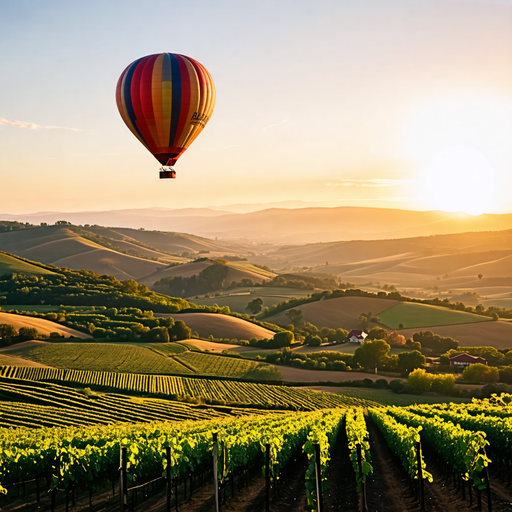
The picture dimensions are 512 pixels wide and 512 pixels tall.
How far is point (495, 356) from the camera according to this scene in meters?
98.6

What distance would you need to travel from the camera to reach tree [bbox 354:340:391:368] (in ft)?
302

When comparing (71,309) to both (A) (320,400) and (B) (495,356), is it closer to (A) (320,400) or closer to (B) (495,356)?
(A) (320,400)

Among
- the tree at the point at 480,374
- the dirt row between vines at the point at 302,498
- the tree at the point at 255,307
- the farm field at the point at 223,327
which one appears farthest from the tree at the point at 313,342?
the dirt row between vines at the point at 302,498

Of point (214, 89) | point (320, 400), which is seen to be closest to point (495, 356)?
point (320, 400)

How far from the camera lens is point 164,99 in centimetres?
4378

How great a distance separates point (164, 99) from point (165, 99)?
0.08m

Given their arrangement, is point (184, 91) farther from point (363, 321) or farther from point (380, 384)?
point (363, 321)

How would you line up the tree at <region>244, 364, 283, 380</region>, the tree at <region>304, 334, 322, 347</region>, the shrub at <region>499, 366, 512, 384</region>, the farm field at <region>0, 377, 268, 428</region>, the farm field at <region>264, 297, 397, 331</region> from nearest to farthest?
the farm field at <region>0, 377, 268, 428</region> → the shrub at <region>499, 366, 512, 384</region> → the tree at <region>244, 364, 283, 380</region> → the tree at <region>304, 334, 322, 347</region> → the farm field at <region>264, 297, 397, 331</region>

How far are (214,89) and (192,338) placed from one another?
77.0 m

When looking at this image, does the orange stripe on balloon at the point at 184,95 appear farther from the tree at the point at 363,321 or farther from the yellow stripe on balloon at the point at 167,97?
the tree at the point at 363,321

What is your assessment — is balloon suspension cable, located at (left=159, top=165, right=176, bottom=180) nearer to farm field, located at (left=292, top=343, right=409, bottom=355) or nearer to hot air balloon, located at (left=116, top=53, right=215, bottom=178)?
hot air balloon, located at (left=116, top=53, right=215, bottom=178)

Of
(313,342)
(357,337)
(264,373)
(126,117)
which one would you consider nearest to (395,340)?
(357,337)

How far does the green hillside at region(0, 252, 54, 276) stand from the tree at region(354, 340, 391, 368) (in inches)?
4513

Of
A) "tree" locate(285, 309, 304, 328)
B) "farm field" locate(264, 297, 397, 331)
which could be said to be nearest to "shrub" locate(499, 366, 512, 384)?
"farm field" locate(264, 297, 397, 331)
